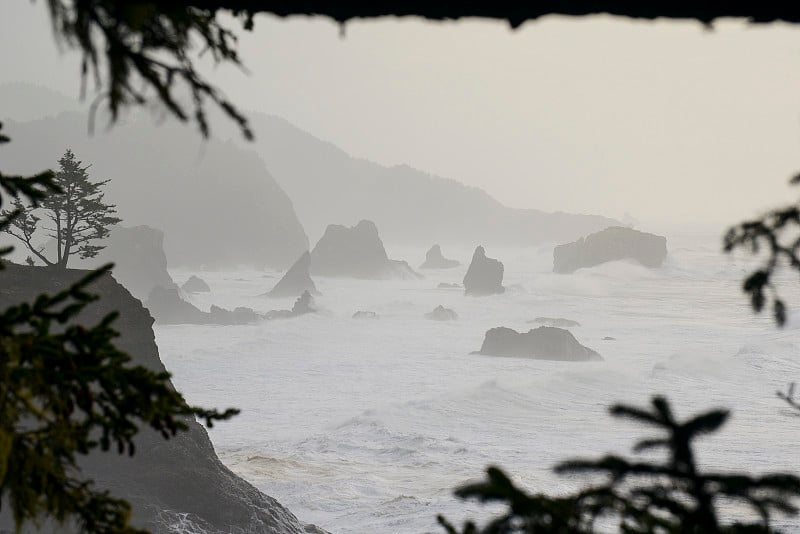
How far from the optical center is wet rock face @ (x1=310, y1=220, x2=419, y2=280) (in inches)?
4281

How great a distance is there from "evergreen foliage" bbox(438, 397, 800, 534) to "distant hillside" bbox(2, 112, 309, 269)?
430 feet

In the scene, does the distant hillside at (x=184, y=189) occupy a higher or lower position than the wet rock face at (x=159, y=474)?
higher

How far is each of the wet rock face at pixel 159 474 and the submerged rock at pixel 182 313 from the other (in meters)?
48.0

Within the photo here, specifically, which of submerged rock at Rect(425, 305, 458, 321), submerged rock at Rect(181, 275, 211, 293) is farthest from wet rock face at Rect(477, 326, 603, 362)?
submerged rock at Rect(181, 275, 211, 293)

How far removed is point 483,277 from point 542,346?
4136 cm

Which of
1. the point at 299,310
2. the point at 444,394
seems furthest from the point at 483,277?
the point at 444,394

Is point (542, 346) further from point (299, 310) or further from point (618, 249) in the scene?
point (618, 249)

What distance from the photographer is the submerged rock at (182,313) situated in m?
66.6

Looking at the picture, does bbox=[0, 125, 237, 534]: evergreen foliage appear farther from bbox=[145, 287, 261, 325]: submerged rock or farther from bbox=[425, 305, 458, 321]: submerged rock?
bbox=[425, 305, 458, 321]: submerged rock

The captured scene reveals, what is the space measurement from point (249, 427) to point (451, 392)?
1135 cm

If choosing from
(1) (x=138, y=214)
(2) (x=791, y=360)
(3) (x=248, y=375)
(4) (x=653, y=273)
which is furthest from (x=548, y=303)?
(1) (x=138, y=214)

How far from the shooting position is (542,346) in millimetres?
49094

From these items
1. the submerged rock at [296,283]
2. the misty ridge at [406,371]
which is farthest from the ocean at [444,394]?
the submerged rock at [296,283]

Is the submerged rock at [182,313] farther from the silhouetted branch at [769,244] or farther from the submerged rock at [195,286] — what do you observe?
the silhouetted branch at [769,244]
